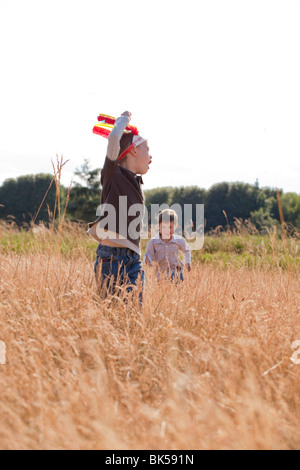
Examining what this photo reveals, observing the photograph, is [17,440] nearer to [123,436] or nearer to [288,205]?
[123,436]

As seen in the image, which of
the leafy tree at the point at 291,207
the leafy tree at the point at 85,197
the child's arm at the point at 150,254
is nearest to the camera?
the child's arm at the point at 150,254

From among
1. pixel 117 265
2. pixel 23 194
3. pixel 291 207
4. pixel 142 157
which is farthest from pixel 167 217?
pixel 291 207

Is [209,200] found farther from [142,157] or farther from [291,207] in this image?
[142,157]

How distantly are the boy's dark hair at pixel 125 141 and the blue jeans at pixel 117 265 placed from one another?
0.75 m

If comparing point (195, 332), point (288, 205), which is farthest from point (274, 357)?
point (288, 205)

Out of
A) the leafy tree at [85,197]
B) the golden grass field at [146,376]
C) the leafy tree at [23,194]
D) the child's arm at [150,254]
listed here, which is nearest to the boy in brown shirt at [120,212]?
the golden grass field at [146,376]

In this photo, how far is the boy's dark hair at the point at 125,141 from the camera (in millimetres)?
3227

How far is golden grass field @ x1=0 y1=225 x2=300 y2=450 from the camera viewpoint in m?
1.67

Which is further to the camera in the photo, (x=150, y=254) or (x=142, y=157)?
(x=150, y=254)

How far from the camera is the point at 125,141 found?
128 inches

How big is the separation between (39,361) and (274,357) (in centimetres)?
121

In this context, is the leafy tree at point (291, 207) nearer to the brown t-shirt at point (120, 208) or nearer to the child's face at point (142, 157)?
the child's face at point (142, 157)

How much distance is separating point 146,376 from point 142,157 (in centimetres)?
174
